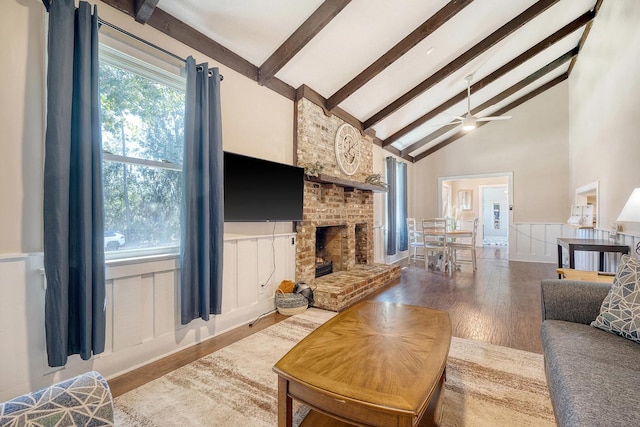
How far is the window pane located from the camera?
6.70ft

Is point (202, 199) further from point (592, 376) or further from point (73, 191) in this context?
point (592, 376)

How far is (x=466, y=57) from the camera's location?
12.9 feet

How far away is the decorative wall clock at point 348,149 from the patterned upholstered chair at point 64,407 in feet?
12.1

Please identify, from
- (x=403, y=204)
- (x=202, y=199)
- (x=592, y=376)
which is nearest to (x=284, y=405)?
(x=592, y=376)

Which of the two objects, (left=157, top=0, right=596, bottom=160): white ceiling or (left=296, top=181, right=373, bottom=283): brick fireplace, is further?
(left=296, top=181, right=373, bottom=283): brick fireplace

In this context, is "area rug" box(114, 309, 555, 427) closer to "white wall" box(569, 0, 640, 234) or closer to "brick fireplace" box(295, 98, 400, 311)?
"brick fireplace" box(295, 98, 400, 311)

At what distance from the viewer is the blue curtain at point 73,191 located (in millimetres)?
1600

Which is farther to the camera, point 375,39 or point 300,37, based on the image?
point 375,39

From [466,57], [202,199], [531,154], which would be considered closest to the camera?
[202,199]

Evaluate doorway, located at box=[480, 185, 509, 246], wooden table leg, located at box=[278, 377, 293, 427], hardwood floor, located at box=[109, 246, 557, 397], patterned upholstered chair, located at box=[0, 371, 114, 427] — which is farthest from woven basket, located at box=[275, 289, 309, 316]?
doorway, located at box=[480, 185, 509, 246]

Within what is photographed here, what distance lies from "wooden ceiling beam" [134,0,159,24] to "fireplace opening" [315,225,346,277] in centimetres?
323

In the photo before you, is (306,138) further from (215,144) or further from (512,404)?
(512,404)

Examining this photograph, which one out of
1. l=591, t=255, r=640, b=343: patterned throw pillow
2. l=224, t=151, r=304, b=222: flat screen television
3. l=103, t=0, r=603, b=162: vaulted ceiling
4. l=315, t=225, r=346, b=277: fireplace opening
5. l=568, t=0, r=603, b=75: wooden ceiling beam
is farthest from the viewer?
l=315, t=225, r=346, b=277: fireplace opening

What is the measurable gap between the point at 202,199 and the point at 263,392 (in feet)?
4.66
